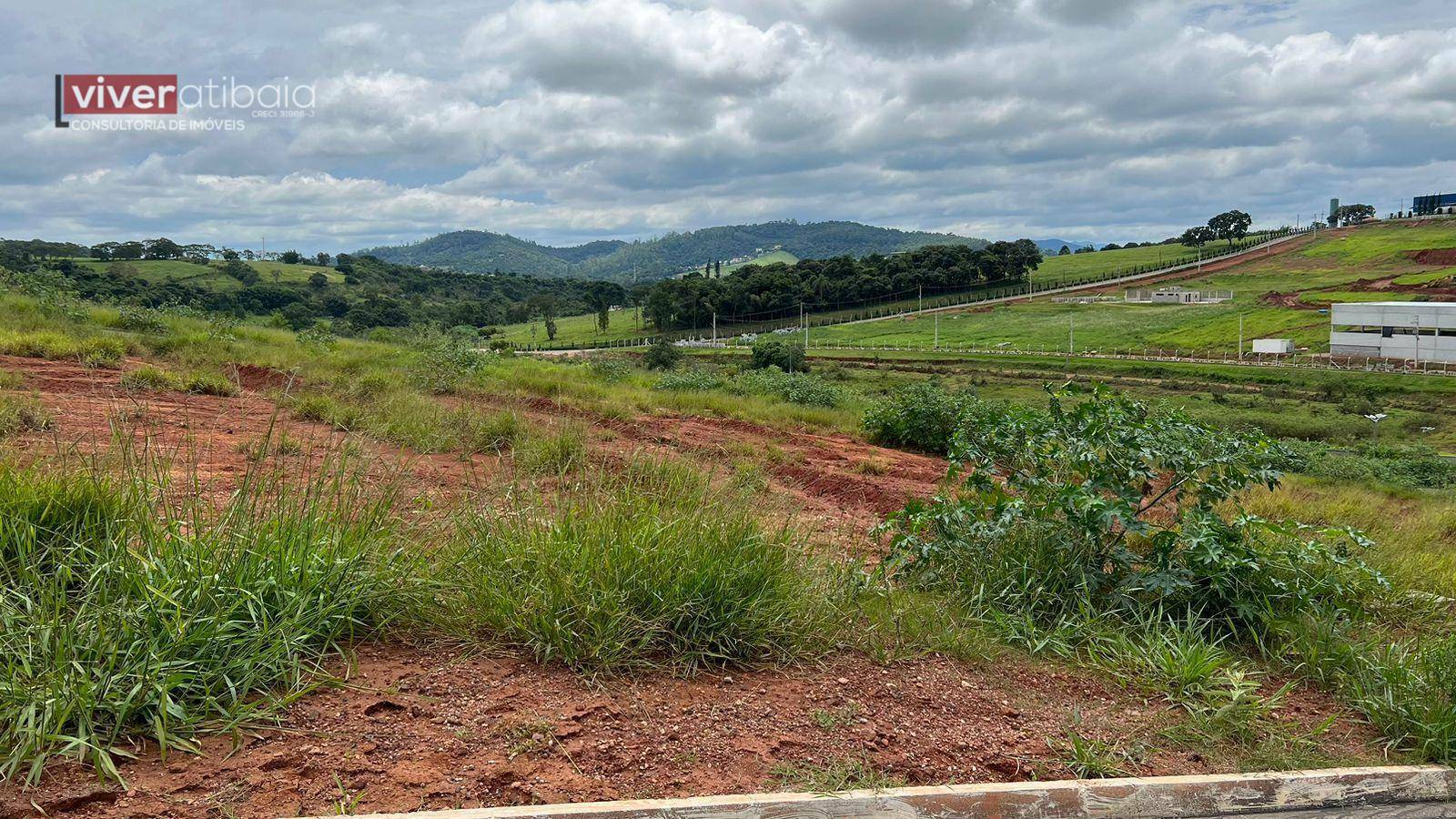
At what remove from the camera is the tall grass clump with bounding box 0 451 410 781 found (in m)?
2.73

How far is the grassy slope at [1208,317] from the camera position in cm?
7875

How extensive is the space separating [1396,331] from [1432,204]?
99558mm

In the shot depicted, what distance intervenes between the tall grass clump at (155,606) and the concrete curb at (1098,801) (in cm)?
97

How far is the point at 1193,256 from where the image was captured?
13500cm

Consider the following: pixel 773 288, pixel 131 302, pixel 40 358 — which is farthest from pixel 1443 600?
pixel 773 288

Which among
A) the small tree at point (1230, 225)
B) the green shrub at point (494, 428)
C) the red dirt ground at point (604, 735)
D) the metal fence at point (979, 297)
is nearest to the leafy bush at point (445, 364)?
the green shrub at point (494, 428)

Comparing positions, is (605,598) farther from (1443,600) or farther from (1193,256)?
(1193,256)

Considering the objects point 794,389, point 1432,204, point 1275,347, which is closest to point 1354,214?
point 1432,204

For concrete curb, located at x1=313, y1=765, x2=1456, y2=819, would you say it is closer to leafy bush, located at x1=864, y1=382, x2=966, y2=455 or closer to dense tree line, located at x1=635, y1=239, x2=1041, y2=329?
leafy bush, located at x1=864, y1=382, x2=966, y2=455

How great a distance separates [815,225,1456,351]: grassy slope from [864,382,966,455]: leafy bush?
227 feet

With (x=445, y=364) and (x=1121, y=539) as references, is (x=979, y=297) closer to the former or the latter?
(x=445, y=364)

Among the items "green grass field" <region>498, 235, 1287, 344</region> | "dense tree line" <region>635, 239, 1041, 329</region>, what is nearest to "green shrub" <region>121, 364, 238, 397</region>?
"green grass field" <region>498, 235, 1287, 344</region>

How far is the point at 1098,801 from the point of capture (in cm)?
307

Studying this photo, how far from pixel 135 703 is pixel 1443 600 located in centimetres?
726
